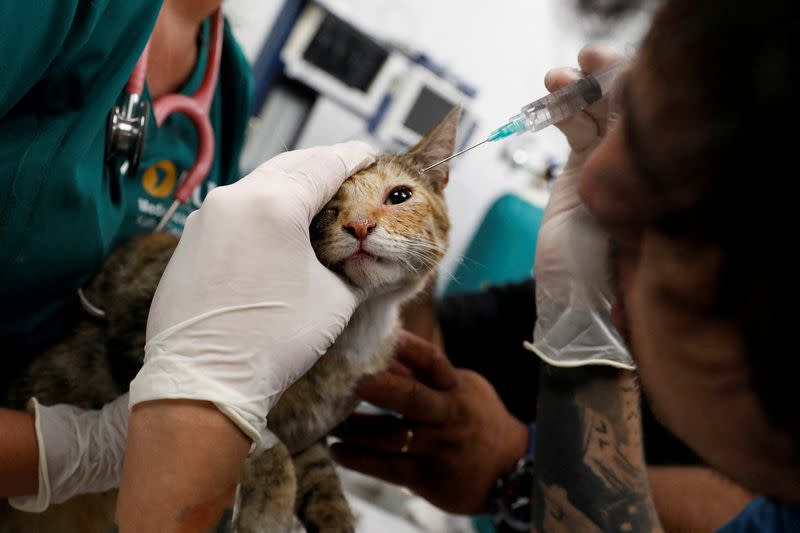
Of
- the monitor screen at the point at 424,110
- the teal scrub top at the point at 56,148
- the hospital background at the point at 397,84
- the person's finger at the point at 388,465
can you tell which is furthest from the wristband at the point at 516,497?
the monitor screen at the point at 424,110

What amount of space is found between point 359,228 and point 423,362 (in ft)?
1.55

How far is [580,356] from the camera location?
0.84 metres

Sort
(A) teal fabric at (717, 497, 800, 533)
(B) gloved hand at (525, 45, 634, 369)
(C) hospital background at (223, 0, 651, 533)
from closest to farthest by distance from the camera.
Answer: (A) teal fabric at (717, 497, 800, 533) < (B) gloved hand at (525, 45, 634, 369) < (C) hospital background at (223, 0, 651, 533)

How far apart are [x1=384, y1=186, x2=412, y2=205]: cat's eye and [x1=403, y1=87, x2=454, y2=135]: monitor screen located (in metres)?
1.15

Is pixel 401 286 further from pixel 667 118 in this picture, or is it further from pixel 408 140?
pixel 408 140

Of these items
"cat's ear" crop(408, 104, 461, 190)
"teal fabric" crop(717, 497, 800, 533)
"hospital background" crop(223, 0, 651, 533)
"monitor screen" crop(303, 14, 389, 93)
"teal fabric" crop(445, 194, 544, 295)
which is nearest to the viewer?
"teal fabric" crop(717, 497, 800, 533)

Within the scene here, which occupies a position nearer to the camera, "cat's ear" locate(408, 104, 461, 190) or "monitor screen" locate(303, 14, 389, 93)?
"cat's ear" locate(408, 104, 461, 190)

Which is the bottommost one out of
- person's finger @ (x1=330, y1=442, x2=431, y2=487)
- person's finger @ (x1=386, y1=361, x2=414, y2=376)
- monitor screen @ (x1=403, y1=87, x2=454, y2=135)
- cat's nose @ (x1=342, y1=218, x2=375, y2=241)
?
person's finger @ (x1=330, y1=442, x2=431, y2=487)

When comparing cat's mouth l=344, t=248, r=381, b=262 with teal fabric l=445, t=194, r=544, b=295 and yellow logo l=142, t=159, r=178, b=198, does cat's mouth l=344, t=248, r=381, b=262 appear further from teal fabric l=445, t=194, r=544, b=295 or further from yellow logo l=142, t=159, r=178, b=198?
teal fabric l=445, t=194, r=544, b=295

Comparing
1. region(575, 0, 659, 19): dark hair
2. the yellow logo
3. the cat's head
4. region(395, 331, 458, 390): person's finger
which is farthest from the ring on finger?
region(575, 0, 659, 19): dark hair

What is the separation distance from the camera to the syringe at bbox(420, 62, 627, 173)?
2.16 feet

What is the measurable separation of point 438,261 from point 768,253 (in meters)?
0.70

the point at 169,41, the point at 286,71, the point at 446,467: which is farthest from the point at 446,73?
the point at 446,467

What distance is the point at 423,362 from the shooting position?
3.57ft
